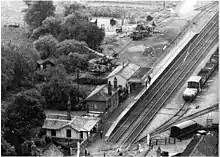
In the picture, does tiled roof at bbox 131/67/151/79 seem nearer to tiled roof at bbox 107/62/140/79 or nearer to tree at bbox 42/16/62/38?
tiled roof at bbox 107/62/140/79

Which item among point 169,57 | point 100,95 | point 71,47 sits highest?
point 71,47

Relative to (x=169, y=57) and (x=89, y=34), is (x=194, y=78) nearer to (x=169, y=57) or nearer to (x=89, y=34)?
(x=169, y=57)

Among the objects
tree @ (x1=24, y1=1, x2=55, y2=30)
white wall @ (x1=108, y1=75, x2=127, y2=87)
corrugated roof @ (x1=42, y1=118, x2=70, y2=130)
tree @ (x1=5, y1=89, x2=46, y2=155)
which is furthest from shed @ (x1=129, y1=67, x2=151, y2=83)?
tree @ (x1=24, y1=1, x2=55, y2=30)

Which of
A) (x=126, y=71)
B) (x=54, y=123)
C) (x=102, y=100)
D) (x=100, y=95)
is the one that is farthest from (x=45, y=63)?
(x=54, y=123)

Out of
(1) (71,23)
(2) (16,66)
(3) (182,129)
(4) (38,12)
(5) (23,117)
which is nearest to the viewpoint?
(5) (23,117)

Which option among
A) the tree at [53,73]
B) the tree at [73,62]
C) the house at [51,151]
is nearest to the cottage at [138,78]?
the tree at [53,73]

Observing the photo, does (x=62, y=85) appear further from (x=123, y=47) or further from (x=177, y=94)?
(x=123, y=47)
